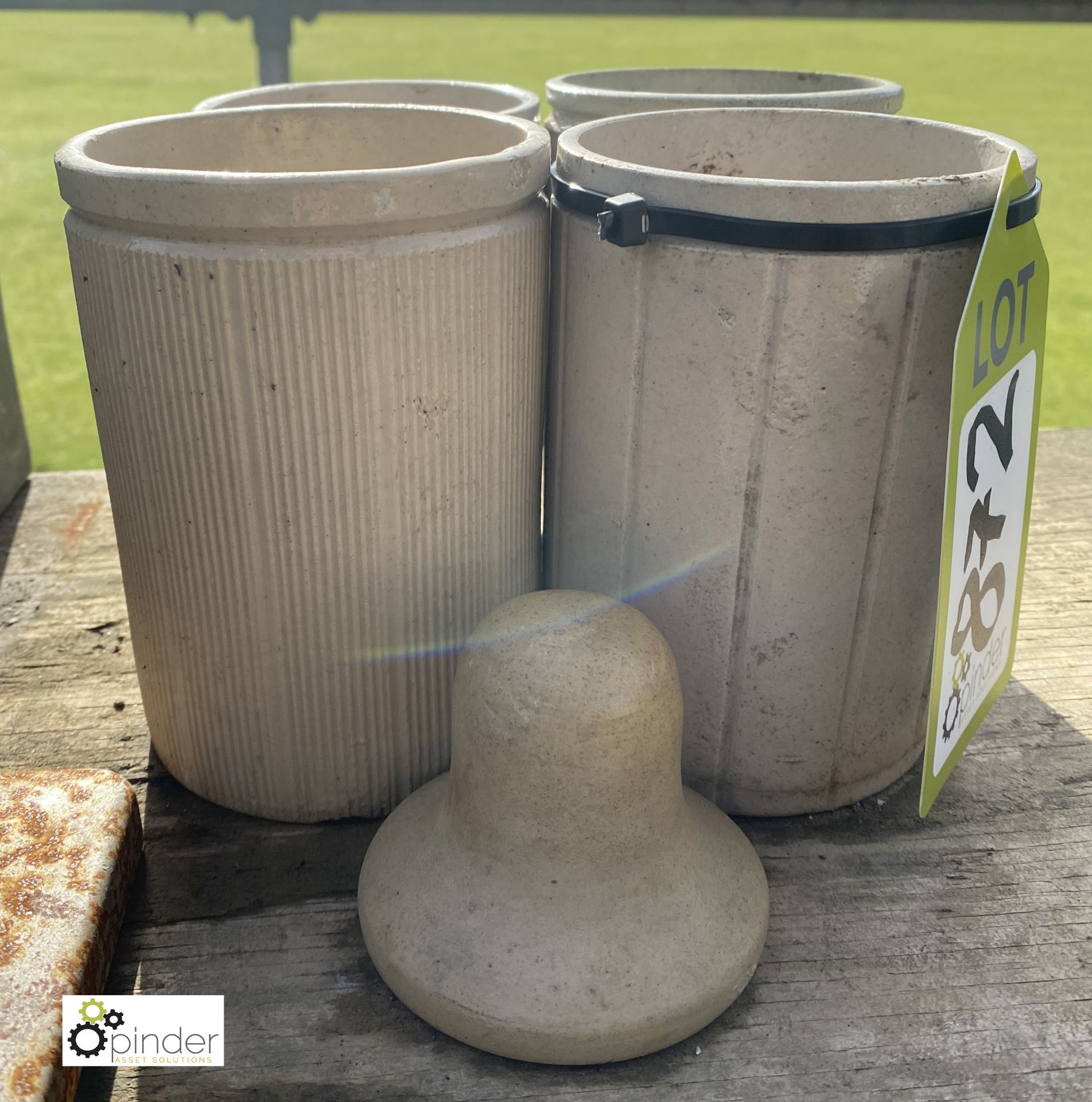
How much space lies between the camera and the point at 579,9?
341 centimetres

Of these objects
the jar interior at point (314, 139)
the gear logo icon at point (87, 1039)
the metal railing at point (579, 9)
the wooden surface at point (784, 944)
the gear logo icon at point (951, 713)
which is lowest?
the wooden surface at point (784, 944)

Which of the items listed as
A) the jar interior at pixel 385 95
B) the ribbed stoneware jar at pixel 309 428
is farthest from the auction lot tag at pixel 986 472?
the jar interior at pixel 385 95

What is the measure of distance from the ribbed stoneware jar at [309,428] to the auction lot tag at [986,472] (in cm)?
65

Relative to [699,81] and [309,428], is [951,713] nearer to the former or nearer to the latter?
[309,428]

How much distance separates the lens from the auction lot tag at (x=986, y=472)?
4.79ft

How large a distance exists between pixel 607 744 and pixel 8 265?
5072mm

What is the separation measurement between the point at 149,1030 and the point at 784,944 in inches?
34.4

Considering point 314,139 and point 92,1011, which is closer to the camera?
point 92,1011

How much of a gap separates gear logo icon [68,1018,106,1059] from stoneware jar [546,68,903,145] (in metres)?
1.71

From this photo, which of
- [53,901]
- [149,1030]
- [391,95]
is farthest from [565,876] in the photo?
[391,95]

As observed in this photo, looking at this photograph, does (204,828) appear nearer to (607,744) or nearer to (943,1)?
(607,744)

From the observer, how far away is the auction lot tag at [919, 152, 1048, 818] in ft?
4.79

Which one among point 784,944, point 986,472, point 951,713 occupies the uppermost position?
point 986,472

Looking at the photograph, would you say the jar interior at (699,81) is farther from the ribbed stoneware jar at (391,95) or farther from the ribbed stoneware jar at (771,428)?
the ribbed stoneware jar at (771,428)
